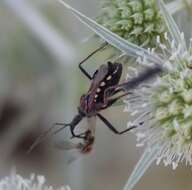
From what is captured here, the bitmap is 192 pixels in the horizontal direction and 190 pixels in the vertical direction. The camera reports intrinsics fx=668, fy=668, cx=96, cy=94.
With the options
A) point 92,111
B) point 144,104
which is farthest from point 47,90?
point 144,104

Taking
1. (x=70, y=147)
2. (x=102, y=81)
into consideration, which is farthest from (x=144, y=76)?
(x=70, y=147)

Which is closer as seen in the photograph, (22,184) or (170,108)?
(170,108)

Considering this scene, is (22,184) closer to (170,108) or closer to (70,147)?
(70,147)

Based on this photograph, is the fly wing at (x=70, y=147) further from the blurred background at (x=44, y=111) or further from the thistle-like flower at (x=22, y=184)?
the blurred background at (x=44, y=111)

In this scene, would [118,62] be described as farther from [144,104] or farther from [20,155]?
[20,155]

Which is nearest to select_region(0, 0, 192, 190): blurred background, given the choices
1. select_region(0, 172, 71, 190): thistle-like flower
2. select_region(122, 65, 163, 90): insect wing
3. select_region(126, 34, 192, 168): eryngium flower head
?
select_region(0, 172, 71, 190): thistle-like flower
